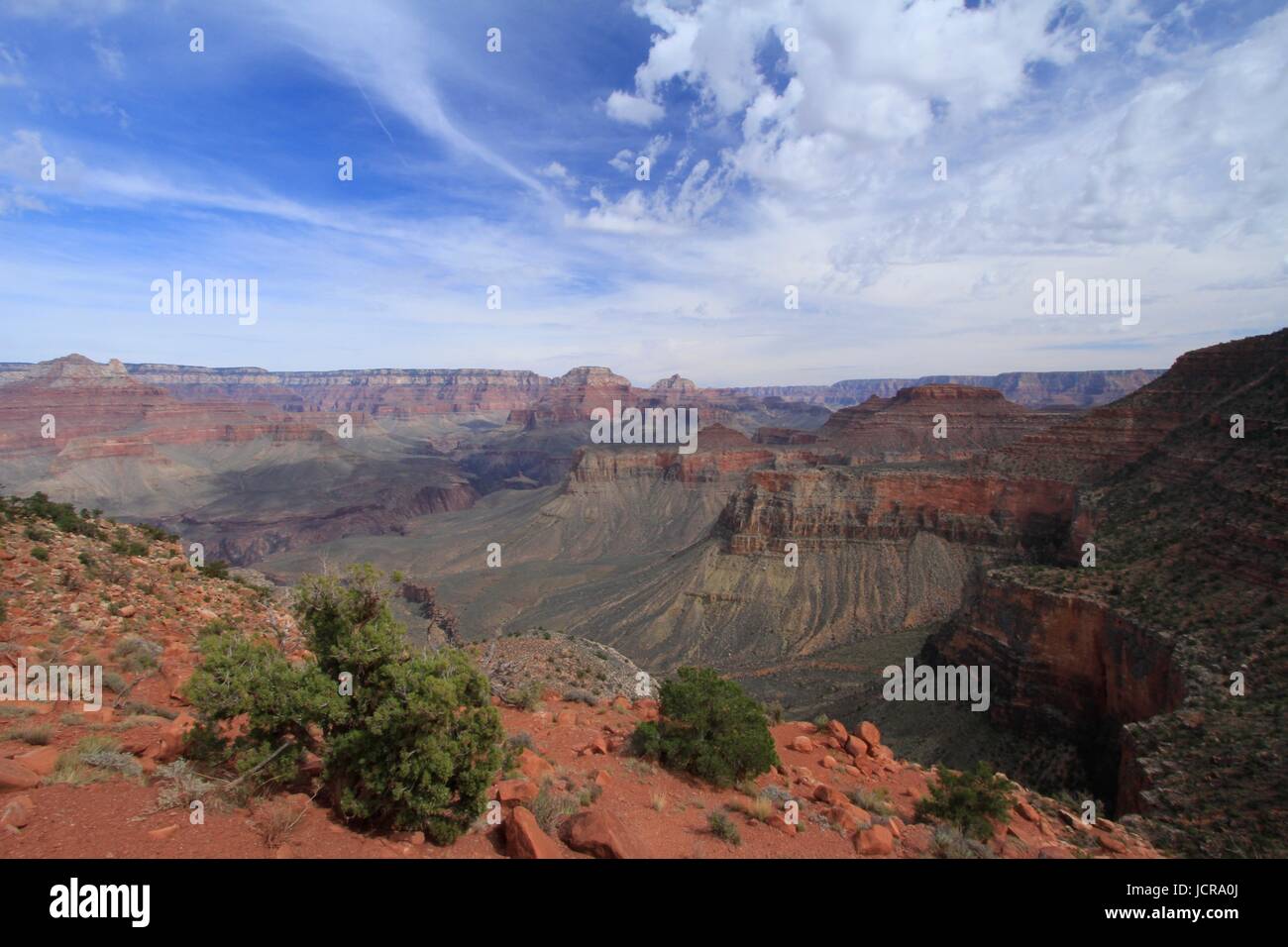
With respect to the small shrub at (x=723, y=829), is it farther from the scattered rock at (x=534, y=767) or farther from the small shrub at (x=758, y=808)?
the scattered rock at (x=534, y=767)

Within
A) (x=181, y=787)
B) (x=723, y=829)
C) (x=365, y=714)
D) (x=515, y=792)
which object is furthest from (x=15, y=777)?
(x=723, y=829)

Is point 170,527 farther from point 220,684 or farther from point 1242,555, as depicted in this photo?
point 1242,555

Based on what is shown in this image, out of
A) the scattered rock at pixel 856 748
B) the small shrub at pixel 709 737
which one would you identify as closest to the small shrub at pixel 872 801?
the small shrub at pixel 709 737

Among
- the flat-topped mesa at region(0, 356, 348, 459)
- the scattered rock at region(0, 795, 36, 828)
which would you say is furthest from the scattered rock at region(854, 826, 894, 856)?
the flat-topped mesa at region(0, 356, 348, 459)

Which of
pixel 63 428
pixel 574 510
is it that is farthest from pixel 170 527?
pixel 574 510

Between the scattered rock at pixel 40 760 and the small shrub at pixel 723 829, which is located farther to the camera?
Result: the small shrub at pixel 723 829
